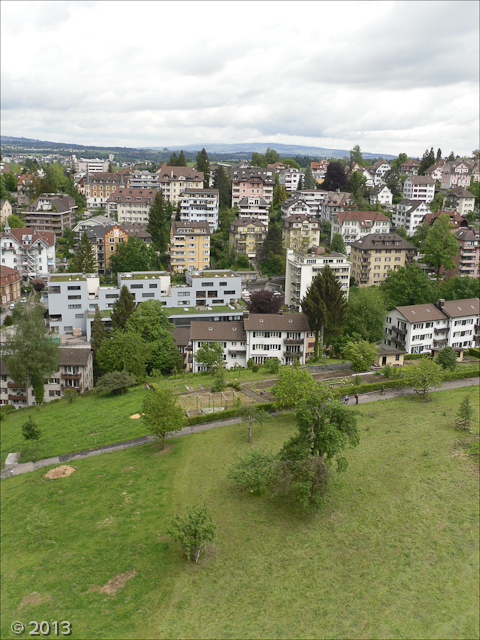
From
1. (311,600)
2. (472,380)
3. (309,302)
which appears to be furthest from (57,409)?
(472,380)

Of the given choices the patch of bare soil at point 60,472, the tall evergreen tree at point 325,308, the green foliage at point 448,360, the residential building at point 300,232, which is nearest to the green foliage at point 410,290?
the tall evergreen tree at point 325,308

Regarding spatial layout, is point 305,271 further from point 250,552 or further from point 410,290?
point 250,552

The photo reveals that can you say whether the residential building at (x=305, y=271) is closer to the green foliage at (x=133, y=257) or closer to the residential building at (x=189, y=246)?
the residential building at (x=189, y=246)

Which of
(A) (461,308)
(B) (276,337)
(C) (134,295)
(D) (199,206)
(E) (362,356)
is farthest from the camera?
(D) (199,206)

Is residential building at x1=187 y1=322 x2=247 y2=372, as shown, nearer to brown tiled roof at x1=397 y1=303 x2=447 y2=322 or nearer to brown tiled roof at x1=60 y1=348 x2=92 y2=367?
brown tiled roof at x1=60 y1=348 x2=92 y2=367

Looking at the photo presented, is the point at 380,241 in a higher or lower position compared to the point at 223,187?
lower

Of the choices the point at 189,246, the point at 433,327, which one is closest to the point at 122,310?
the point at 189,246
